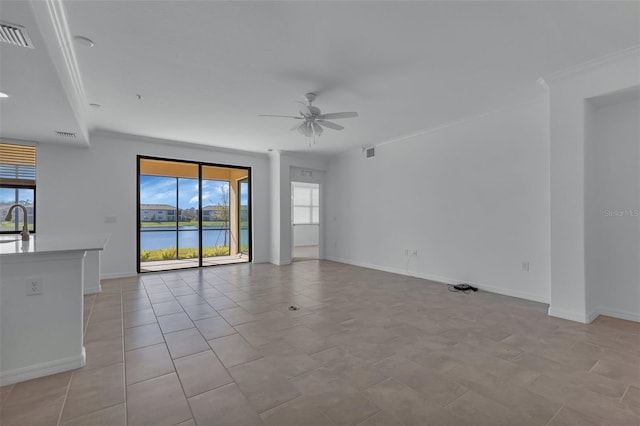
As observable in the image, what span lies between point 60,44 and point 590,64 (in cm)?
519

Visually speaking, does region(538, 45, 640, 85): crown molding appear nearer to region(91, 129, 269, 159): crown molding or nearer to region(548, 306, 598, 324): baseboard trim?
region(548, 306, 598, 324): baseboard trim

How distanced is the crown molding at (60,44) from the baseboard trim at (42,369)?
244 cm

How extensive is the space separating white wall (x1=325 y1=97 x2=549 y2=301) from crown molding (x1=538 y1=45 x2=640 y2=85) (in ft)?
2.20

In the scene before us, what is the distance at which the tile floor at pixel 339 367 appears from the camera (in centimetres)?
175

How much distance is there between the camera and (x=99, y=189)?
17.9 feet

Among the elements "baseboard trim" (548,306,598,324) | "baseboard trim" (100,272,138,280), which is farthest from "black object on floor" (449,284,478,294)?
"baseboard trim" (100,272,138,280)

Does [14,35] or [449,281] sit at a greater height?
[14,35]

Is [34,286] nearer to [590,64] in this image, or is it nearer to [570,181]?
[570,181]

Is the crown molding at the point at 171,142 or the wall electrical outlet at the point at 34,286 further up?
the crown molding at the point at 171,142

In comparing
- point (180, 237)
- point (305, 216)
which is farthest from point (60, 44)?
point (305, 216)

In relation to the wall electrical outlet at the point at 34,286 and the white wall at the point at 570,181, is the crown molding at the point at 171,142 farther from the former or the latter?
the white wall at the point at 570,181

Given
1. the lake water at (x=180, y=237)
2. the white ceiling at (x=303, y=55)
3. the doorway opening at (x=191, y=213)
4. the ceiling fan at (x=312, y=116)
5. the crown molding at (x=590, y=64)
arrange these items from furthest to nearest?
1. the lake water at (x=180, y=237)
2. the doorway opening at (x=191, y=213)
3. the ceiling fan at (x=312, y=116)
4. the crown molding at (x=590, y=64)
5. the white ceiling at (x=303, y=55)

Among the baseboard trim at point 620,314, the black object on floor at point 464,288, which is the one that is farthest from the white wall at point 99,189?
the baseboard trim at point 620,314

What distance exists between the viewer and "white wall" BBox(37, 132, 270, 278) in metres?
5.05
